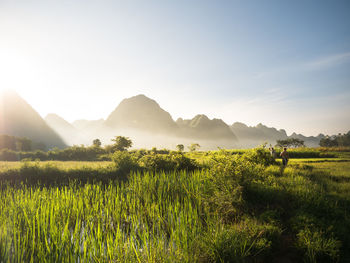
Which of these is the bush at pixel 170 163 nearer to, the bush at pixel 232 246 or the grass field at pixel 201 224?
the grass field at pixel 201 224

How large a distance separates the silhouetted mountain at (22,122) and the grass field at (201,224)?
6570 inches

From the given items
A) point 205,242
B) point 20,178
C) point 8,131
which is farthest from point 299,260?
point 8,131

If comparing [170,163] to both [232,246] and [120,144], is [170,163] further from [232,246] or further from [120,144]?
[120,144]

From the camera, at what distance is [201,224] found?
20.5ft

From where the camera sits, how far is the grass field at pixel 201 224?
4.89m

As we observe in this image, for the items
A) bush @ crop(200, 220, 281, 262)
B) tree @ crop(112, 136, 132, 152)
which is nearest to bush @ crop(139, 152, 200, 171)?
bush @ crop(200, 220, 281, 262)

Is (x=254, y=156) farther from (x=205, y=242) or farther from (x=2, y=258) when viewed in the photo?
(x=2, y=258)

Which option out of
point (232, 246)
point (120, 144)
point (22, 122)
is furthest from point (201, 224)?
point (22, 122)

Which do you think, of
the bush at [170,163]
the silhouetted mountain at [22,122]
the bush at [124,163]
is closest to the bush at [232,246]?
the bush at [170,163]

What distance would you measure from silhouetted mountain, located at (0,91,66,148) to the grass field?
16688 centimetres

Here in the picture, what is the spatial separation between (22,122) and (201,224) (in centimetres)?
19701

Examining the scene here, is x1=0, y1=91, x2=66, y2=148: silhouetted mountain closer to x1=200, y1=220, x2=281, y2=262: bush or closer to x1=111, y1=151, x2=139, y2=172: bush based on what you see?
x1=111, y1=151, x2=139, y2=172: bush

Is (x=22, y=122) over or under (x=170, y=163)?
over

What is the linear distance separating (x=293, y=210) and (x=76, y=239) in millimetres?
7924
